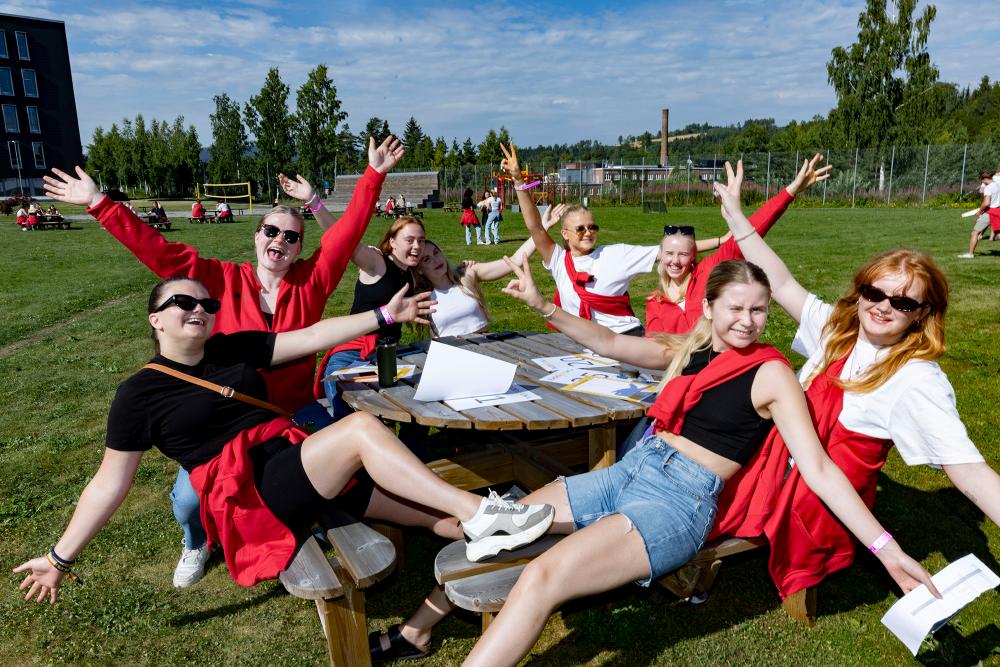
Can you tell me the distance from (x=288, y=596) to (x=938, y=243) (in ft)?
58.2

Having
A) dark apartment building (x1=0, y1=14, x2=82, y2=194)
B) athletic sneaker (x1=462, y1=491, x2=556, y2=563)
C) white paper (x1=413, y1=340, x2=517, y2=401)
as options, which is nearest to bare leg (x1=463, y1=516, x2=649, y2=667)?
athletic sneaker (x1=462, y1=491, x2=556, y2=563)

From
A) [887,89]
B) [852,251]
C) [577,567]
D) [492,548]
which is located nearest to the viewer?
[577,567]

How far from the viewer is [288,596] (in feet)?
11.0

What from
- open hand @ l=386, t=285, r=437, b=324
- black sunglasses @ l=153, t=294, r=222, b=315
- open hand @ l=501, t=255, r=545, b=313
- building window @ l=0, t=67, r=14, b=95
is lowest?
open hand @ l=386, t=285, r=437, b=324

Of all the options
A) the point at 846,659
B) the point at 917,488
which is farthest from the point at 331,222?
the point at 917,488

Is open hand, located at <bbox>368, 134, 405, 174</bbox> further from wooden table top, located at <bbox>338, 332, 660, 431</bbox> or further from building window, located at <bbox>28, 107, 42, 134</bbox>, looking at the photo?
building window, located at <bbox>28, 107, 42, 134</bbox>

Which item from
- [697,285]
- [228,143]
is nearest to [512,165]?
[697,285]

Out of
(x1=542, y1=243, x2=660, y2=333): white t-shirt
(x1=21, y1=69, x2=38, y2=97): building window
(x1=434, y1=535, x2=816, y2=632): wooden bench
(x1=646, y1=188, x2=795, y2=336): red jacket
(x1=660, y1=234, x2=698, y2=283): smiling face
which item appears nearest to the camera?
(x1=434, y1=535, x2=816, y2=632): wooden bench

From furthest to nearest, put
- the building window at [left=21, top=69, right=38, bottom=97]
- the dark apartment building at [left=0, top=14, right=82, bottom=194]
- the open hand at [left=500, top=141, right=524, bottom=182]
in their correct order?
the building window at [left=21, top=69, right=38, bottom=97], the dark apartment building at [left=0, top=14, right=82, bottom=194], the open hand at [left=500, top=141, right=524, bottom=182]

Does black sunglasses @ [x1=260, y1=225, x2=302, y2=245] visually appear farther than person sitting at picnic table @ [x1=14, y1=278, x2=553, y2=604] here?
Yes

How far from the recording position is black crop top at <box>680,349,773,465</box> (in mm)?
2547

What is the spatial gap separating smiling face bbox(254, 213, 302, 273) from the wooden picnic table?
2.85ft

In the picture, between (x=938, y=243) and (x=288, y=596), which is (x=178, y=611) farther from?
(x=938, y=243)

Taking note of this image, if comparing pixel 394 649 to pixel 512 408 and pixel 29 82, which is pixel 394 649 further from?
pixel 29 82
